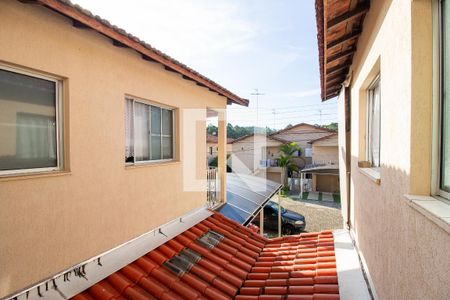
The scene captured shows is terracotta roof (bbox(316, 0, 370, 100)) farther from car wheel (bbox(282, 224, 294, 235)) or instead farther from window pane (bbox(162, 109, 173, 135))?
car wheel (bbox(282, 224, 294, 235))

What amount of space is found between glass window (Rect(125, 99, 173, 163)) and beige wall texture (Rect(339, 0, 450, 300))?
4.20 meters

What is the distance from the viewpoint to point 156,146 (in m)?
6.07

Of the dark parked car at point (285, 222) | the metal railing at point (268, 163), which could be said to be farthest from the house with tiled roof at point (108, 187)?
the metal railing at point (268, 163)

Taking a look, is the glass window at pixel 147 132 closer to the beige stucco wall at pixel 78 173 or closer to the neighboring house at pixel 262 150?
the beige stucco wall at pixel 78 173

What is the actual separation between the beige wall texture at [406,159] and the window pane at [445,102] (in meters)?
0.09

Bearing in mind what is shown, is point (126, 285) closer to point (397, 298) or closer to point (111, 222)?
point (111, 222)

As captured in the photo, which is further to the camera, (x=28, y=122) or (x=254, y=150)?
(x=254, y=150)

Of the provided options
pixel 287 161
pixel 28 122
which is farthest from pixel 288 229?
pixel 28 122

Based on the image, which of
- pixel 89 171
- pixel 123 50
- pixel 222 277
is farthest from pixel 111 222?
pixel 123 50

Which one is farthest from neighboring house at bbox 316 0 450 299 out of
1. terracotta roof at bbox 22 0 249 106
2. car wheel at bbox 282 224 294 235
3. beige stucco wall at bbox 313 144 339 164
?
beige stucco wall at bbox 313 144 339 164

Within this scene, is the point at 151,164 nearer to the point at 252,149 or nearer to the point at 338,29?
the point at 338,29

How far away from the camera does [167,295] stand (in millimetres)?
4281

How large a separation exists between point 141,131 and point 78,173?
1856 millimetres

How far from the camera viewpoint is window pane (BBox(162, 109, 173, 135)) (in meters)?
6.34
